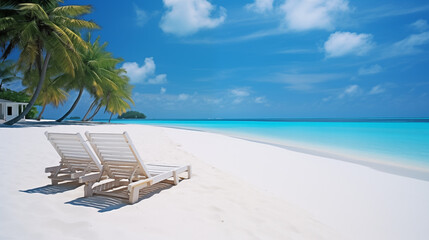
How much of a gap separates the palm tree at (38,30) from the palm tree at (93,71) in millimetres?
5354

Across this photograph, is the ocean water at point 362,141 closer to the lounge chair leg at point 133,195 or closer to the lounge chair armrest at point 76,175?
the lounge chair leg at point 133,195

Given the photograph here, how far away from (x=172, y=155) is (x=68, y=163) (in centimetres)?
357

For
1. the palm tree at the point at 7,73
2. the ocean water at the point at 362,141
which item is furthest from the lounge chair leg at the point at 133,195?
the palm tree at the point at 7,73

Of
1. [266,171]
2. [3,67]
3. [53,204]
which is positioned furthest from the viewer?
[3,67]

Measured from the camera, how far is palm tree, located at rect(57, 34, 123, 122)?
22.8 meters

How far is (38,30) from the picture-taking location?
14438mm

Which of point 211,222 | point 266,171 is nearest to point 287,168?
point 266,171

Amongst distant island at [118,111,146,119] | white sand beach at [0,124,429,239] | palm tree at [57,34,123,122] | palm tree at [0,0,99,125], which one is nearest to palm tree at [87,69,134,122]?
palm tree at [57,34,123,122]

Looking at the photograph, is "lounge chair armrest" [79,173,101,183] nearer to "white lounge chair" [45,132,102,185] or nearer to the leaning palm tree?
"white lounge chair" [45,132,102,185]

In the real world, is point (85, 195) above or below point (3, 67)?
below

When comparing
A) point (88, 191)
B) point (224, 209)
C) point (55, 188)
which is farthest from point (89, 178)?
point (224, 209)

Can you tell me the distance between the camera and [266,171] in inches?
220

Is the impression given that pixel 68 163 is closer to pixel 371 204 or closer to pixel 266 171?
pixel 266 171

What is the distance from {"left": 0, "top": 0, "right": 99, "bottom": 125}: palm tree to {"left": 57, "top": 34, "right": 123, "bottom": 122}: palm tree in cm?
535
